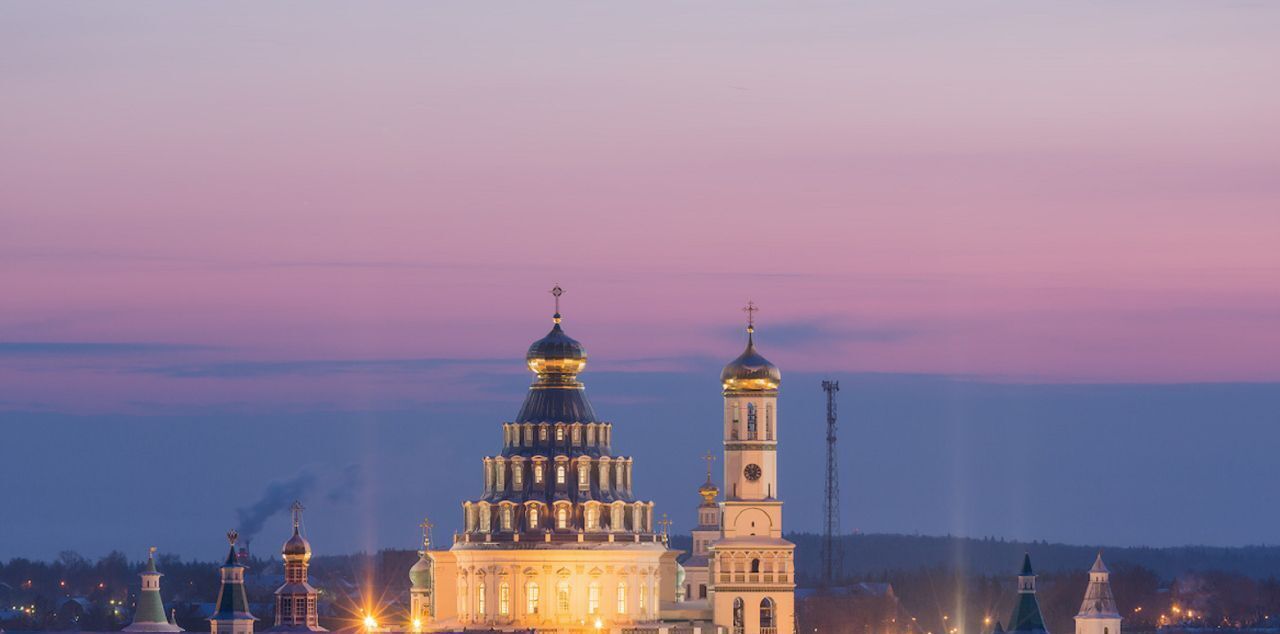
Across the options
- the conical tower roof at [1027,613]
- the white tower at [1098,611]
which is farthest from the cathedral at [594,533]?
the white tower at [1098,611]

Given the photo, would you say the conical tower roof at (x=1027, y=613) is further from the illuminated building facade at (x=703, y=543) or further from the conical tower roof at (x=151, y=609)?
the conical tower roof at (x=151, y=609)

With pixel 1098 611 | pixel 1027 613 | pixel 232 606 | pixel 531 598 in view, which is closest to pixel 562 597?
pixel 531 598

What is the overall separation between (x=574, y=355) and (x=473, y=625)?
10697 mm

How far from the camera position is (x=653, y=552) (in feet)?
431

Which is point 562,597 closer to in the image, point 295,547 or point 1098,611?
point 295,547

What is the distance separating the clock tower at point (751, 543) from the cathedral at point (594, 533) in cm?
4

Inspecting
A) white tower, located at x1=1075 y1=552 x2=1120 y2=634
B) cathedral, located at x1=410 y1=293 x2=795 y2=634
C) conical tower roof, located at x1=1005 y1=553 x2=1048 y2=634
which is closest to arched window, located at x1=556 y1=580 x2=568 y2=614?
cathedral, located at x1=410 y1=293 x2=795 y2=634

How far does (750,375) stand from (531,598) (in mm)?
11346

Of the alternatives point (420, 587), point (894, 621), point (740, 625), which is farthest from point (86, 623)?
point (740, 625)

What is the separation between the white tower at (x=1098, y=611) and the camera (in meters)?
157

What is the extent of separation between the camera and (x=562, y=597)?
130000 millimetres

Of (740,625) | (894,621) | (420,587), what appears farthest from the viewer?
(894,621)

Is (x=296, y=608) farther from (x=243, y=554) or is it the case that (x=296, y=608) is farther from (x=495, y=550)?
(x=243, y=554)

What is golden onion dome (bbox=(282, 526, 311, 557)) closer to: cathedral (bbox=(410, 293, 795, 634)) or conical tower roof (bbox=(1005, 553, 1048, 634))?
cathedral (bbox=(410, 293, 795, 634))
